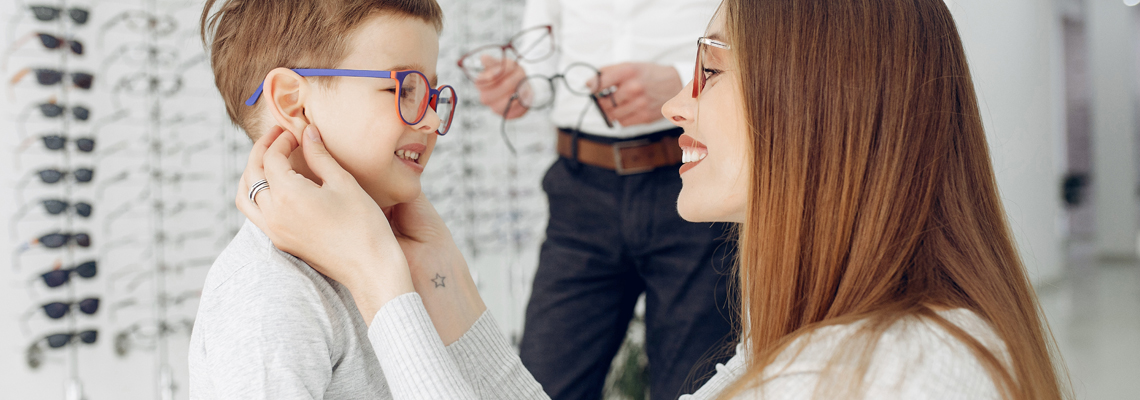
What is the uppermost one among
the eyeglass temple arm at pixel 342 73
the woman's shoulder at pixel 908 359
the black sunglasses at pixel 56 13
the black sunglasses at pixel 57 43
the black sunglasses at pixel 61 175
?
the black sunglasses at pixel 56 13

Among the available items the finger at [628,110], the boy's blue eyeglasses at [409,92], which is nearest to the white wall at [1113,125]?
the finger at [628,110]

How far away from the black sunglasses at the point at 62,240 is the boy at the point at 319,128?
0.96m

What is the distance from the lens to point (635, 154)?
A: 1.45m

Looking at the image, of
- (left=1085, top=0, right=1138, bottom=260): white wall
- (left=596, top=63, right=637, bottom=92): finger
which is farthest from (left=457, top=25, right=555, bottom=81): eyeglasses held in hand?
(left=1085, top=0, right=1138, bottom=260): white wall

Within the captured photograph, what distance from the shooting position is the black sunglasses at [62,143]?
1600 millimetres

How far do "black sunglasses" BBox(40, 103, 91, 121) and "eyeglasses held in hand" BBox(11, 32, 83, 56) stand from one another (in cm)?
14

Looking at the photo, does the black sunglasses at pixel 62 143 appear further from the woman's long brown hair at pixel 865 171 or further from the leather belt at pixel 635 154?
the woman's long brown hair at pixel 865 171

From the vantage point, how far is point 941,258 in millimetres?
725

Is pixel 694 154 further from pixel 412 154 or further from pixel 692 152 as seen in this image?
pixel 412 154

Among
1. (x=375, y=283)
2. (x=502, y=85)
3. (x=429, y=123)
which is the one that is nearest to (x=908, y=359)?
(x=375, y=283)

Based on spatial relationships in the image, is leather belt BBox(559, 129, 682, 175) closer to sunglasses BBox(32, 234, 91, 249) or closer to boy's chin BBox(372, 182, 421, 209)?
boy's chin BBox(372, 182, 421, 209)

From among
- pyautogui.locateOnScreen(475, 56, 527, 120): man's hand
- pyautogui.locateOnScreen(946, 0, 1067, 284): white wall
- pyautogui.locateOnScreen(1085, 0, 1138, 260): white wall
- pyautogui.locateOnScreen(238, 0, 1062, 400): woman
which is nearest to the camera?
pyautogui.locateOnScreen(238, 0, 1062, 400): woman

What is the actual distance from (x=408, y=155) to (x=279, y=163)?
0.75 ft

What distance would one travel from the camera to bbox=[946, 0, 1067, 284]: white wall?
1.85 m
